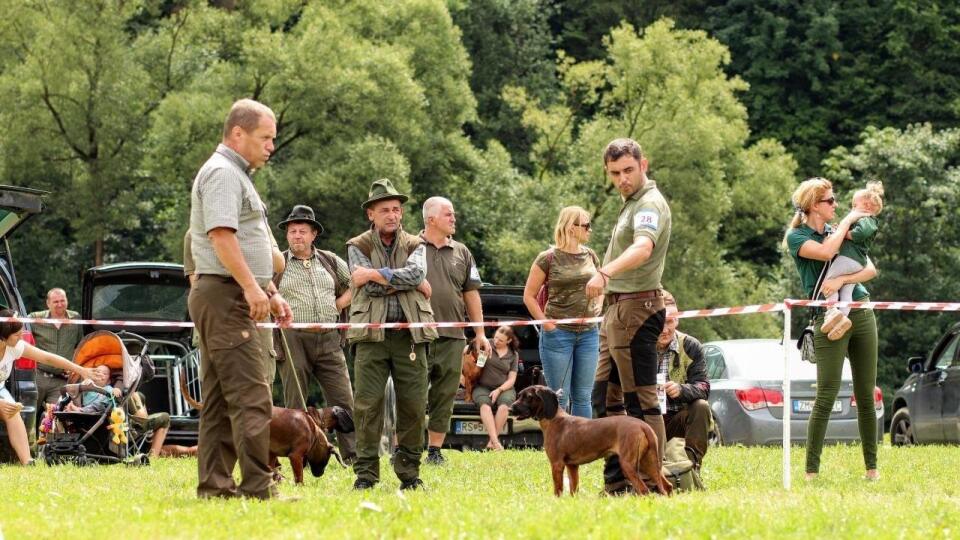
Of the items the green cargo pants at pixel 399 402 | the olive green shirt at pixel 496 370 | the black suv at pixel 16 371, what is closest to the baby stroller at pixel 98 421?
the black suv at pixel 16 371

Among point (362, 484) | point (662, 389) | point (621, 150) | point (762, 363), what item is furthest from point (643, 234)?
point (762, 363)

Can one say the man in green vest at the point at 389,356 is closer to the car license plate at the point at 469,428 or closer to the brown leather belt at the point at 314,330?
the brown leather belt at the point at 314,330

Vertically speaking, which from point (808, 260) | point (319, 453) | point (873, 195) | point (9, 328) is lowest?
point (319, 453)

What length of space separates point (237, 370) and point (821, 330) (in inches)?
167

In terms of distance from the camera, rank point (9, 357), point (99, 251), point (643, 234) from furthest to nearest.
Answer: point (99, 251)
point (9, 357)
point (643, 234)

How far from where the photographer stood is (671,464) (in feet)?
29.5

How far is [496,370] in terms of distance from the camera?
53.0 feet

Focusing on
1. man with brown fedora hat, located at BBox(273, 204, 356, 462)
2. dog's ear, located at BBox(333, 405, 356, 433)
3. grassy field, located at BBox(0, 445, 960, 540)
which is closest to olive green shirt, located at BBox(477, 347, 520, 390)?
man with brown fedora hat, located at BBox(273, 204, 356, 462)

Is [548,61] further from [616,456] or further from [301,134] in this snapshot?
[616,456]

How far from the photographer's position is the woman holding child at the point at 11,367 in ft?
40.5

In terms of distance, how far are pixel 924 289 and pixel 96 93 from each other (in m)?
21.7

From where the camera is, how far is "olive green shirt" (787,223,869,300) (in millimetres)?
9859

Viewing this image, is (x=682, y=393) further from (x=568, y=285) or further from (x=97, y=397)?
(x=97, y=397)

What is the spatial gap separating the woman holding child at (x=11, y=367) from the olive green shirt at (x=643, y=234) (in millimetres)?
5881
